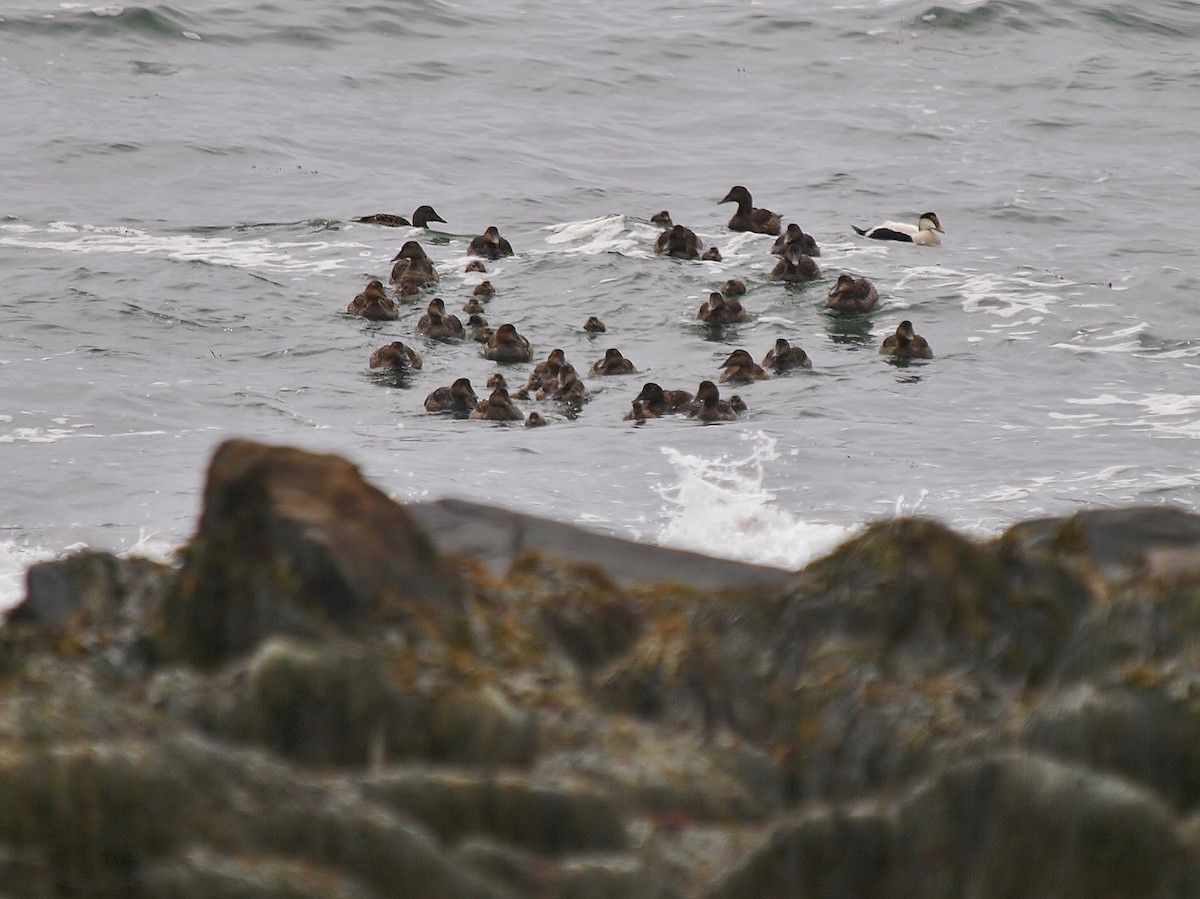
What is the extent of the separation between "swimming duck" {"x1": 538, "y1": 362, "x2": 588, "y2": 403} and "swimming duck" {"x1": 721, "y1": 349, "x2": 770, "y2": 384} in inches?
66.7

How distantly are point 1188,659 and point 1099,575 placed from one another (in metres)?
0.86

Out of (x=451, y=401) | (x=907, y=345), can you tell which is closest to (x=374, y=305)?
(x=451, y=401)

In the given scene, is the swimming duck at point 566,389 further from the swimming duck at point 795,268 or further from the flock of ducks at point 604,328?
the swimming duck at point 795,268

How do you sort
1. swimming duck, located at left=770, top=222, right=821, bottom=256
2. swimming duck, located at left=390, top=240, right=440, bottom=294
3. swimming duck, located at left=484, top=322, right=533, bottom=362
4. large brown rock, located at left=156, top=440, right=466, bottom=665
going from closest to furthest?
large brown rock, located at left=156, top=440, right=466, bottom=665, swimming duck, located at left=484, top=322, right=533, bottom=362, swimming duck, located at left=390, top=240, right=440, bottom=294, swimming duck, located at left=770, top=222, right=821, bottom=256

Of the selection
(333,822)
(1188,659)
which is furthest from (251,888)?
(1188,659)

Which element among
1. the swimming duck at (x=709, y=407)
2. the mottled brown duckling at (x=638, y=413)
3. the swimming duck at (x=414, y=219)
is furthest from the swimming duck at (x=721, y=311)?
the swimming duck at (x=414, y=219)

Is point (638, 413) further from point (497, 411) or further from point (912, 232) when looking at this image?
point (912, 232)

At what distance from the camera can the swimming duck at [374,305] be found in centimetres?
2300

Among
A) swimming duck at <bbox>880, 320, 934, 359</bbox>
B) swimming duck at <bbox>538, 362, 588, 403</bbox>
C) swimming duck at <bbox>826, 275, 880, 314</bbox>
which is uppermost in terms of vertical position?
swimming duck at <bbox>826, 275, 880, 314</bbox>

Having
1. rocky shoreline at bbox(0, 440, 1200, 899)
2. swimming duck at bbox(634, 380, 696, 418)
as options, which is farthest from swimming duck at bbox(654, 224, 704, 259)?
rocky shoreline at bbox(0, 440, 1200, 899)

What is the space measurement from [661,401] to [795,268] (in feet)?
23.7

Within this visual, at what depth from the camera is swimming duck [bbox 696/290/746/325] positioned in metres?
22.8

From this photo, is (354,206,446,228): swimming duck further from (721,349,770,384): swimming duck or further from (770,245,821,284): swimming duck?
(721,349,770,384): swimming duck

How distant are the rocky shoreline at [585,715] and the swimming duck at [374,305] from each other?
16.6 metres
